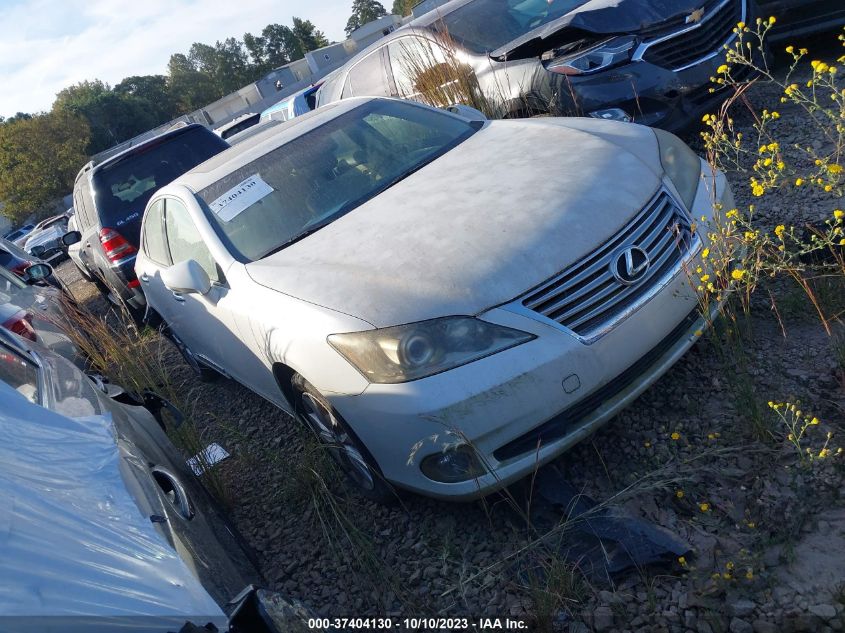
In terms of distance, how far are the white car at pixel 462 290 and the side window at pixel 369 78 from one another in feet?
12.6

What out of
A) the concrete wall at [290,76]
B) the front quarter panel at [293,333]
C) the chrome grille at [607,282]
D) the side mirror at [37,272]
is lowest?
the chrome grille at [607,282]

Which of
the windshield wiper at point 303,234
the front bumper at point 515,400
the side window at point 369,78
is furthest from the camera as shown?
the side window at point 369,78

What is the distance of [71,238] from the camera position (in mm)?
8500

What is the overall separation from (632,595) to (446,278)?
128 cm

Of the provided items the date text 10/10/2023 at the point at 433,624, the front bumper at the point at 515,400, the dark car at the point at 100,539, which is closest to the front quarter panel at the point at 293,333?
the front bumper at the point at 515,400

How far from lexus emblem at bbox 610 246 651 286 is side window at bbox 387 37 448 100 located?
4.20m

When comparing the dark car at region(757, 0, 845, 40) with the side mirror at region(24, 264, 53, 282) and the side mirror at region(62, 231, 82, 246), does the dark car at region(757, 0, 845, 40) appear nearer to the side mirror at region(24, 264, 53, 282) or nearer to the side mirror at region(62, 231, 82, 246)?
the side mirror at region(24, 264, 53, 282)

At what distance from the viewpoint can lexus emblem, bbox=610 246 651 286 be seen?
9.02 ft

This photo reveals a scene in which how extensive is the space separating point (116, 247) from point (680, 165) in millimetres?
5704

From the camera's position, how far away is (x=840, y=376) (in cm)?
279

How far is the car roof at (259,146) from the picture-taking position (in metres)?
4.13

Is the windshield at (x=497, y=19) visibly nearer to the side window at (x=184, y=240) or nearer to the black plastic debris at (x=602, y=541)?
the side window at (x=184, y=240)

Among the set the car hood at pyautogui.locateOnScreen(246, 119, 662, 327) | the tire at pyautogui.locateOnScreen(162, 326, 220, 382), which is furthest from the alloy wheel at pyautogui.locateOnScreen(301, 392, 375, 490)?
the tire at pyautogui.locateOnScreen(162, 326, 220, 382)

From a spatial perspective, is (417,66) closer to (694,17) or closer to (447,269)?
(694,17)
